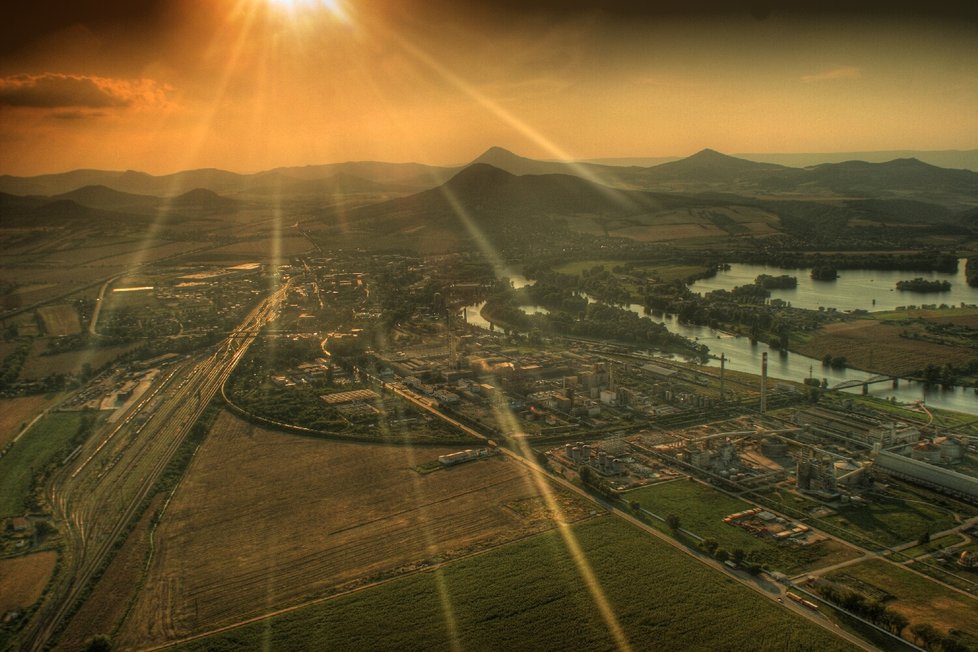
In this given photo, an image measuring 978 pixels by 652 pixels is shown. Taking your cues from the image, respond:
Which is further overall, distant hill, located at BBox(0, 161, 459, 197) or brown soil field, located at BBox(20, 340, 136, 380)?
distant hill, located at BBox(0, 161, 459, 197)

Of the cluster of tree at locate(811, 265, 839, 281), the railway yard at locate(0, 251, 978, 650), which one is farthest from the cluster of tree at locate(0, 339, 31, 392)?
the cluster of tree at locate(811, 265, 839, 281)

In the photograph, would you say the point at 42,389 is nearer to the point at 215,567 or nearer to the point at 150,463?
the point at 150,463

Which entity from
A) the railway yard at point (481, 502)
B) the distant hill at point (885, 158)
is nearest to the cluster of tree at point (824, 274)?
the railway yard at point (481, 502)

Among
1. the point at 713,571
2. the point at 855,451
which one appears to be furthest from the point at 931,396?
the point at 713,571

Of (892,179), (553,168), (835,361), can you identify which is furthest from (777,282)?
(553,168)

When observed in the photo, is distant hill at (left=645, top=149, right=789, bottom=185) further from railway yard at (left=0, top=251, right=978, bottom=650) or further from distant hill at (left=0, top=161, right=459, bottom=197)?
railway yard at (left=0, top=251, right=978, bottom=650)

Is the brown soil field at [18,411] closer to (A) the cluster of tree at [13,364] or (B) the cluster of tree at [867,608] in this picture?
(A) the cluster of tree at [13,364]
